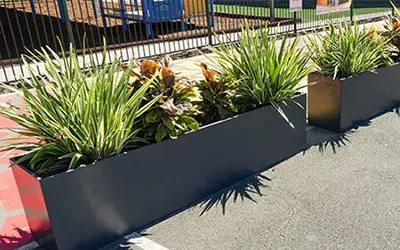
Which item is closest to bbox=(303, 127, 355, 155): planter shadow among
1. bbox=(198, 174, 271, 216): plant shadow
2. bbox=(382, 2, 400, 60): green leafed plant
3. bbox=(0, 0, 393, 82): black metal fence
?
bbox=(198, 174, 271, 216): plant shadow

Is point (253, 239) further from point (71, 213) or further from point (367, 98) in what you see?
point (367, 98)

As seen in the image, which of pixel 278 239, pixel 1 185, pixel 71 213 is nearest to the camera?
pixel 71 213

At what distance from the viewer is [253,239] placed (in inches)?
106

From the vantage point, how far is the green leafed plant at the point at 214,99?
3.35 metres

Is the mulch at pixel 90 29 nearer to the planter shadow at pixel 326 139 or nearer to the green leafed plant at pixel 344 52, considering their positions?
the green leafed plant at pixel 344 52

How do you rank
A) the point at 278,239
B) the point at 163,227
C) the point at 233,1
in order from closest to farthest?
1. the point at 278,239
2. the point at 163,227
3. the point at 233,1

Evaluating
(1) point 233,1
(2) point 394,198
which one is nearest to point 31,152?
(2) point 394,198

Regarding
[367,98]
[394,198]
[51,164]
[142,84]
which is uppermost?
[142,84]

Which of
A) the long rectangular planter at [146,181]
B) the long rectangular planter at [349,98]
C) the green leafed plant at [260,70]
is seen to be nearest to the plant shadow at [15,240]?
the long rectangular planter at [146,181]

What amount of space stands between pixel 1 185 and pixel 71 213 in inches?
60.2

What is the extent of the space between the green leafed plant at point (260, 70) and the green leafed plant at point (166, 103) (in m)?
0.53

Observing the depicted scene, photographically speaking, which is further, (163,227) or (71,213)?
(163,227)

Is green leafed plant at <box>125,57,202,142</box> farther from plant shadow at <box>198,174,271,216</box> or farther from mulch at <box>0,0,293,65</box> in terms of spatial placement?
mulch at <box>0,0,293,65</box>

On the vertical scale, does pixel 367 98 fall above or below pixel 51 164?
below
